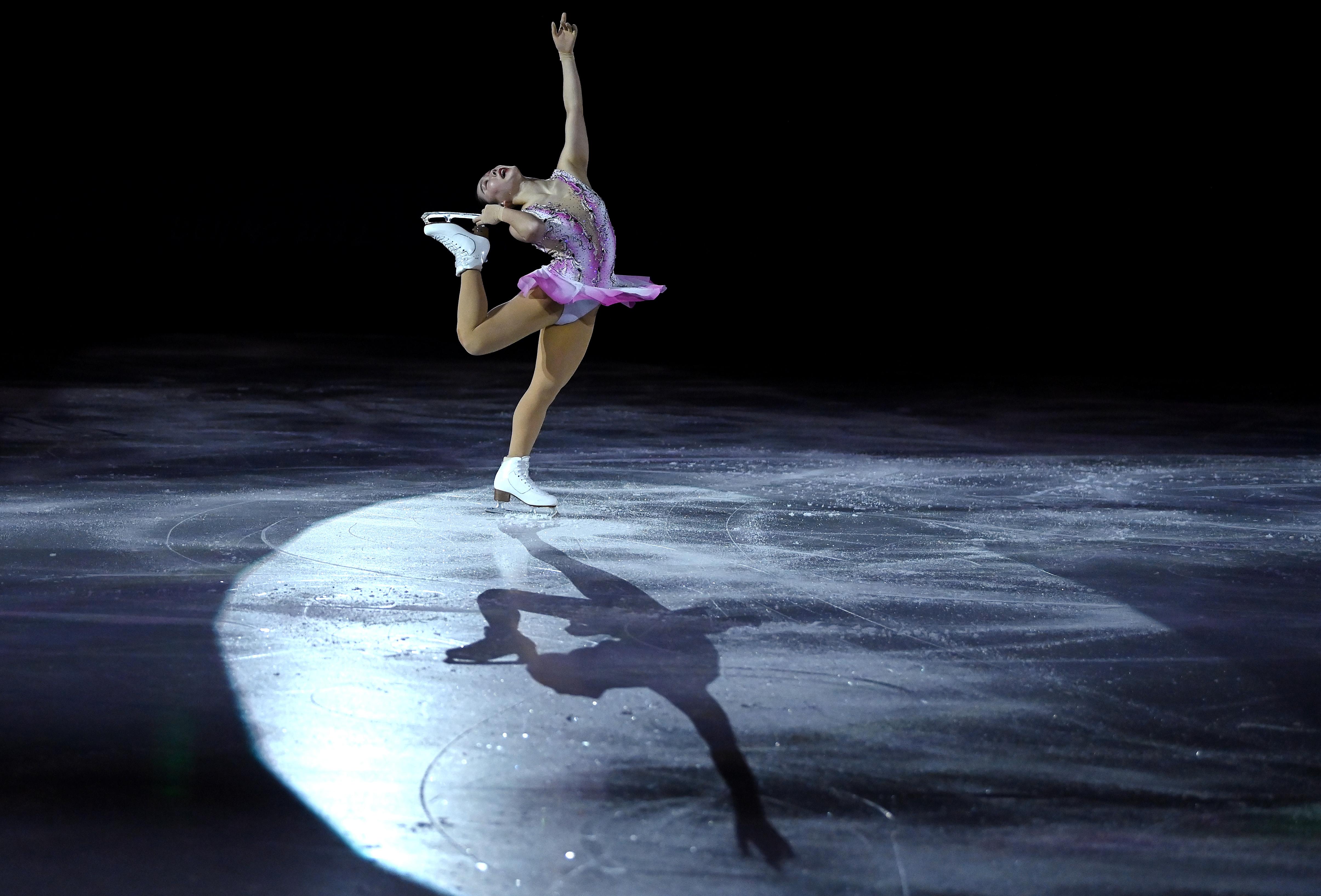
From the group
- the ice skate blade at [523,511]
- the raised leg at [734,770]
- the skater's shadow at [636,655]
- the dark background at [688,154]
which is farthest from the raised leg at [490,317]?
the dark background at [688,154]

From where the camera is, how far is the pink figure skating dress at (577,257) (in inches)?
175

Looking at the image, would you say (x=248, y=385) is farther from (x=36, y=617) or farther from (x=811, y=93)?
(x=811, y=93)

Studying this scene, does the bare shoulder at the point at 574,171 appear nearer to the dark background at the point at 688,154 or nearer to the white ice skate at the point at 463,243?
the white ice skate at the point at 463,243

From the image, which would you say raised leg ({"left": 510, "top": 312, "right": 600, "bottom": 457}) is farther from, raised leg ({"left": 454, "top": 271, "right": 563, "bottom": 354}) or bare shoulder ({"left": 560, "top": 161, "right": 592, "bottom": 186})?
bare shoulder ({"left": 560, "top": 161, "right": 592, "bottom": 186})

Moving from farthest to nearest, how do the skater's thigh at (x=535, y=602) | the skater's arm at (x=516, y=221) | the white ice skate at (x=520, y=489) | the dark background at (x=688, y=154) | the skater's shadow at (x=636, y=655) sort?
1. the dark background at (x=688, y=154)
2. the white ice skate at (x=520, y=489)
3. the skater's arm at (x=516, y=221)
4. the skater's thigh at (x=535, y=602)
5. the skater's shadow at (x=636, y=655)

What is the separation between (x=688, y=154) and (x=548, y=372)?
10084mm

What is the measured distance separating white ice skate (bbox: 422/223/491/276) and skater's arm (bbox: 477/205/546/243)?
0.24 ft

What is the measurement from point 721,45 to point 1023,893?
12.9 meters

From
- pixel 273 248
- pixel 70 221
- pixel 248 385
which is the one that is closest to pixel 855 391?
pixel 248 385

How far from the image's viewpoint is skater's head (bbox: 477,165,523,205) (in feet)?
14.9

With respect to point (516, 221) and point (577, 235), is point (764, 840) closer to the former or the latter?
point (516, 221)

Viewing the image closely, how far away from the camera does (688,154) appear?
14383mm

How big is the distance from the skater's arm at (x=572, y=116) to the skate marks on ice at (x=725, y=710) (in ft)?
4.11

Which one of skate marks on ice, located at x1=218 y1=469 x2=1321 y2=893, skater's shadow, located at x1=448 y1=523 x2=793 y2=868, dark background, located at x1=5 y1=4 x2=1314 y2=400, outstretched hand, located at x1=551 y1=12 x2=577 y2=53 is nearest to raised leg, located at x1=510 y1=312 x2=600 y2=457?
skate marks on ice, located at x1=218 y1=469 x2=1321 y2=893
